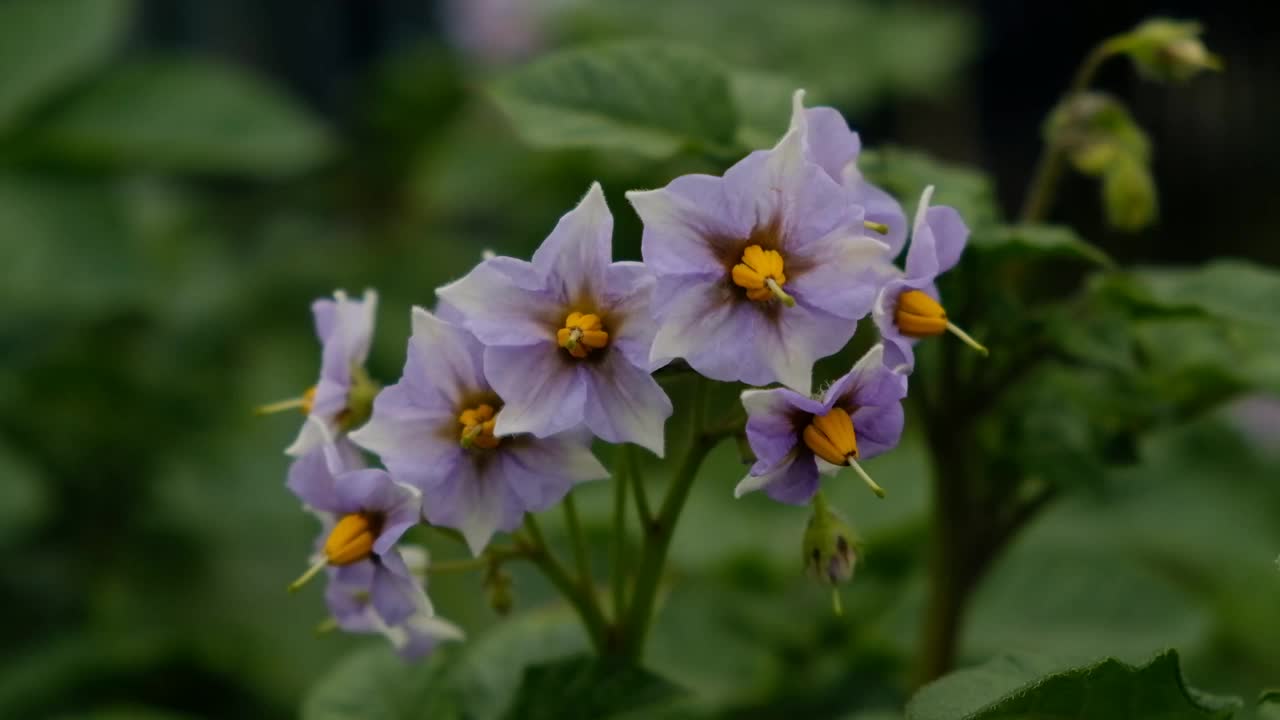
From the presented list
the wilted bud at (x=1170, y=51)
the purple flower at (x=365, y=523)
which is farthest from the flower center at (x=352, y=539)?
the wilted bud at (x=1170, y=51)

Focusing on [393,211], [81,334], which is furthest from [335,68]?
[81,334]

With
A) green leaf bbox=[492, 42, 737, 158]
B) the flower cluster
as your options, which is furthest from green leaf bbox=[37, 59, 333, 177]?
the flower cluster

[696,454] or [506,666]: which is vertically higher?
[696,454]

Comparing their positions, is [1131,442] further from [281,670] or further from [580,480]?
[281,670]

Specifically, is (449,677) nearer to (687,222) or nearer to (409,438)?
(409,438)

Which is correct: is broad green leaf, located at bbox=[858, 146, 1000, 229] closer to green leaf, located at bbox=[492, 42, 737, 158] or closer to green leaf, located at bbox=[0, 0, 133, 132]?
green leaf, located at bbox=[492, 42, 737, 158]

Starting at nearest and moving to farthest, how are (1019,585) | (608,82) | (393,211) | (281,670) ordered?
1. (608,82)
2. (1019,585)
3. (281,670)
4. (393,211)
